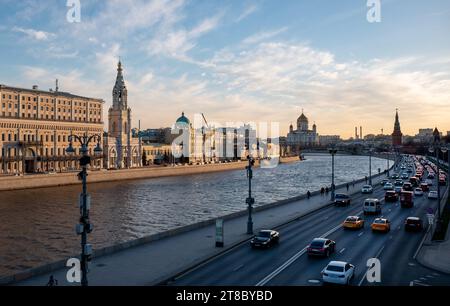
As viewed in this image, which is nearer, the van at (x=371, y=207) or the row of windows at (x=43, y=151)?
the van at (x=371, y=207)

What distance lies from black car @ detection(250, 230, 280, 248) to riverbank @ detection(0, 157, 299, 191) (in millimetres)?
50064

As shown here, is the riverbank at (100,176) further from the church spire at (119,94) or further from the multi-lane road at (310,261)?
the multi-lane road at (310,261)

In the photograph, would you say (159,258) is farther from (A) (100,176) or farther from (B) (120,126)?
(B) (120,126)

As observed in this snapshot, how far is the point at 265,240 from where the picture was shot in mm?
22547

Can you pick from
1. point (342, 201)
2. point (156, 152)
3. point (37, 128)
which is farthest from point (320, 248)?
point (156, 152)

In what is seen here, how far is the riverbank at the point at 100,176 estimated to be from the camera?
63888 mm

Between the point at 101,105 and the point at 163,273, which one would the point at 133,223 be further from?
the point at 101,105

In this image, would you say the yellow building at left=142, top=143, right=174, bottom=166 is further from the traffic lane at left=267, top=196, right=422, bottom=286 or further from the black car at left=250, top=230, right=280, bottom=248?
the black car at left=250, top=230, right=280, bottom=248

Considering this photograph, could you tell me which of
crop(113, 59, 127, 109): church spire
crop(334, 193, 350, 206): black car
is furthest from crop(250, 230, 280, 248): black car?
crop(113, 59, 127, 109): church spire

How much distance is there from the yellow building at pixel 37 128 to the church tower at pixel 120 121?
22.1ft

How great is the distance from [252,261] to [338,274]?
491 cm

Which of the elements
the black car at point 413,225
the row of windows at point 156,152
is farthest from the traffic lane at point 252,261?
the row of windows at point 156,152

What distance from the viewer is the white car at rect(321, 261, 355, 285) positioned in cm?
1580
